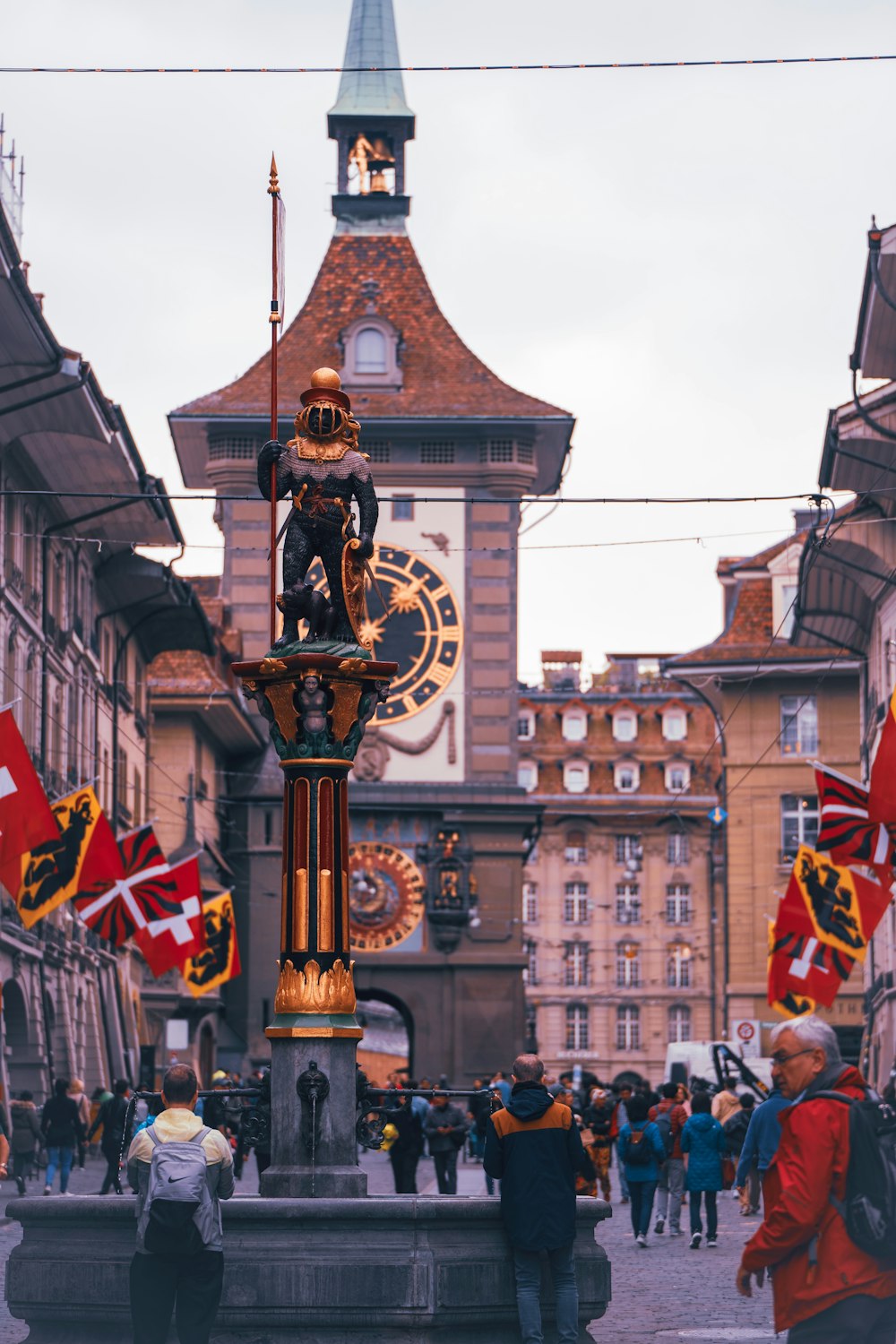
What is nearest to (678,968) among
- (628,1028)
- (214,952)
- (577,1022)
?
(628,1028)

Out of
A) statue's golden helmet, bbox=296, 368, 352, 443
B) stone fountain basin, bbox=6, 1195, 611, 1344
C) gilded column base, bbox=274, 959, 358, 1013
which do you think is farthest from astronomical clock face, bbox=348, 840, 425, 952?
stone fountain basin, bbox=6, 1195, 611, 1344

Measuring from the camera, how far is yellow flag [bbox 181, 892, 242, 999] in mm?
43219

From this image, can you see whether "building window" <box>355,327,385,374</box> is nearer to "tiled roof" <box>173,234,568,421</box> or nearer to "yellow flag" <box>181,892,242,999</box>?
"tiled roof" <box>173,234,568,421</box>

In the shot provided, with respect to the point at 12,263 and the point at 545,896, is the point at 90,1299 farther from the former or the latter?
the point at 545,896

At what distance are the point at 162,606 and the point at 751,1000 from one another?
23634 millimetres

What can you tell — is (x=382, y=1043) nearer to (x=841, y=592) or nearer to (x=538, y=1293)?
(x=841, y=592)

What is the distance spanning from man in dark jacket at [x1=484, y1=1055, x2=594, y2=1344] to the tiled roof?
47.2 metres

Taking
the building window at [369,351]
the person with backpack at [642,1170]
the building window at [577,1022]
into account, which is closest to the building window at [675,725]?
the building window at [577,1022]

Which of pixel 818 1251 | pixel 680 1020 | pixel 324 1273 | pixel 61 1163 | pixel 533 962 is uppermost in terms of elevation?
pixel 818 1251

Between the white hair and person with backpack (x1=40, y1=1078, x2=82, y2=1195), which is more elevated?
the white hair

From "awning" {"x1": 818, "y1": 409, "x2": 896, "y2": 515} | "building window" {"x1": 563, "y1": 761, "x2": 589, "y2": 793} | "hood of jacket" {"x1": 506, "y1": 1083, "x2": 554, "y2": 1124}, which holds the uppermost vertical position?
"awning" {"x1": 818, "y1": 409, "x2": 896, "y2": 515}

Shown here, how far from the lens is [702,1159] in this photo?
2742 cm

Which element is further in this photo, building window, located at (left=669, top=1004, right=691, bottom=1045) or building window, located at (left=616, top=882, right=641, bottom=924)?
building window, located at (left=616, top=882, right=641, bottom=924)

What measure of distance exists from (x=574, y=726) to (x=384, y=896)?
53533 mm
